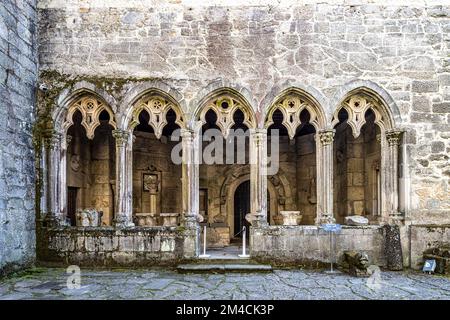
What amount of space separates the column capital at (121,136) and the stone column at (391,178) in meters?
4.44

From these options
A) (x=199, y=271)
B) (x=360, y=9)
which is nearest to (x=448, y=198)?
(x=360, y=9)

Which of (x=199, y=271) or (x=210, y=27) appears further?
(x=210, y=27)

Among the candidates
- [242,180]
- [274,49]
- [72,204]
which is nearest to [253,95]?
[274,49]

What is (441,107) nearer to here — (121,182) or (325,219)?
(325,219)

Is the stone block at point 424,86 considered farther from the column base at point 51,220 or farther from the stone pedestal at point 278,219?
the column base at point 51,220

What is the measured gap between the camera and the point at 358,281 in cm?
506

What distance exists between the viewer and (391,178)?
20.3 feet

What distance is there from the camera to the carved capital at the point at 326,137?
6.14m

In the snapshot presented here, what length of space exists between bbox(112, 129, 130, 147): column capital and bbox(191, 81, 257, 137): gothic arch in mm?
1145

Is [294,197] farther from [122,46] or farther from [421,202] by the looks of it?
[122,46]

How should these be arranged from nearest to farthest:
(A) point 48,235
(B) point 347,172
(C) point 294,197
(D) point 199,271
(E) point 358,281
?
1. (E) point 358,281
2. (D) point 199,271
3. (A) point 48,235
4. (B) point 347,172
5. (C) point 294,197

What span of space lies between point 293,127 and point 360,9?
2316mm

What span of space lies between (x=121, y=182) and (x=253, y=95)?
8.73ft

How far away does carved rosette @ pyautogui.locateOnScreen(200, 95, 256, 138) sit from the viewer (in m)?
6.25
